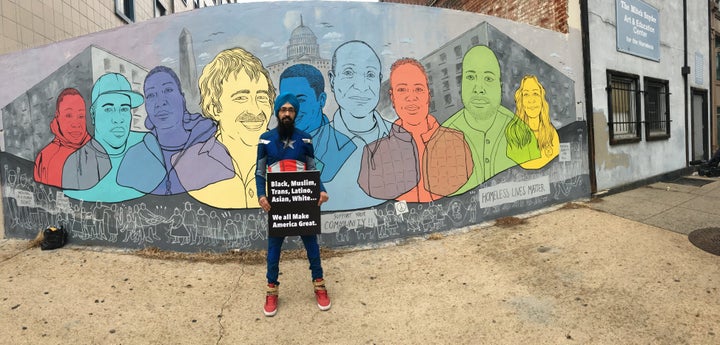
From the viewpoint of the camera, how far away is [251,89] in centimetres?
421

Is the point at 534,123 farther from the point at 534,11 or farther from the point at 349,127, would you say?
the point at 349,127

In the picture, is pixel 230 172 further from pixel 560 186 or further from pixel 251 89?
pixel 560 186

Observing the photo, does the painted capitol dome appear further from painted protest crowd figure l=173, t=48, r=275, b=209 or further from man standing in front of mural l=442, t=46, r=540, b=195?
man standing in front of mural l=442, t=46, r=540, b=195

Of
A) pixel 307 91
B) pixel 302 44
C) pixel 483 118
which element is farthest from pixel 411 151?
pixel 302 44

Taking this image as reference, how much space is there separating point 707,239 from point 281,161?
505 centimetres

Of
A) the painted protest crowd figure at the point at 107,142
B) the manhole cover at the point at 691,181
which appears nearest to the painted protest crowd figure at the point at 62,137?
the painted protest crowd figure at the point at 107,142

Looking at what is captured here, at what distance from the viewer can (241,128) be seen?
166 inches

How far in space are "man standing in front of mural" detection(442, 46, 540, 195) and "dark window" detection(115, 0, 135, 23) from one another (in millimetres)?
10701

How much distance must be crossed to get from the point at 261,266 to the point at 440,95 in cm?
321

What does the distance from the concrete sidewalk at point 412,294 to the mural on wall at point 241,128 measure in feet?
1.61

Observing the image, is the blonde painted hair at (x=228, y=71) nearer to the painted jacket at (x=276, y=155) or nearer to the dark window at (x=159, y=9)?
the painted jacket at (x=276, y=155)

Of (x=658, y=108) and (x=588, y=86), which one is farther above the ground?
(x=588, y=86)

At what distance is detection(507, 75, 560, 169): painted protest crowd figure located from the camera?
536cm

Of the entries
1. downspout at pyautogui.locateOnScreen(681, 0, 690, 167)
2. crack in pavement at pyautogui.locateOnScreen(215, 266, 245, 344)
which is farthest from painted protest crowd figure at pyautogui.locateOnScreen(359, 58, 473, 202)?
downspout at pyautogui.locateOnScreen(681, 0, 690, 167)
